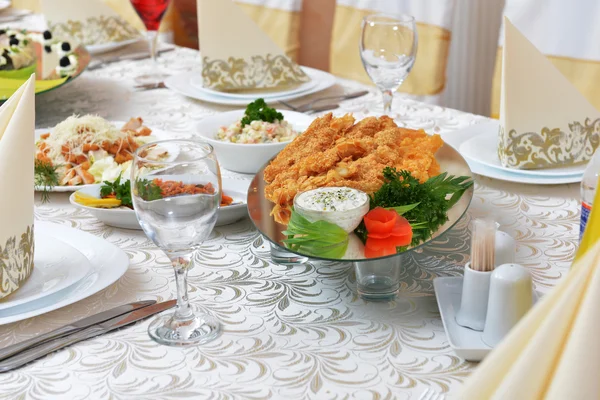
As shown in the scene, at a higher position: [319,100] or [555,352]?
[555,352]

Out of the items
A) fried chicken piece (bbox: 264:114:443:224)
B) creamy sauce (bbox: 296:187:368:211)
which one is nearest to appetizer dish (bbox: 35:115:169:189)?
fried chicken piece (bbox: 264:114:443:224)

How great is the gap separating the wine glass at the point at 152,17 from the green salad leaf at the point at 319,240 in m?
1.26

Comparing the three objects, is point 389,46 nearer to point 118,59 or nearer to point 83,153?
point 83,153

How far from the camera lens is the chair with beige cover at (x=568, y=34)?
2.27m

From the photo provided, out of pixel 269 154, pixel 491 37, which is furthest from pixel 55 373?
pixel 491 37

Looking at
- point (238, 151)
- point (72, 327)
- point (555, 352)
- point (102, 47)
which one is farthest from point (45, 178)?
point (102, 47)

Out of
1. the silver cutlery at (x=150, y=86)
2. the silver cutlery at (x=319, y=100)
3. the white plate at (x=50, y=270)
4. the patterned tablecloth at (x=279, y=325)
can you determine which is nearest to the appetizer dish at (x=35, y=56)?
the silver cutlery at (x=150, y=86)

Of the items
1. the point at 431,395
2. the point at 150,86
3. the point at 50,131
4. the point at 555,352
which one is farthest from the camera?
the point at 150,86

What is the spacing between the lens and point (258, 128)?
1449 millimetres

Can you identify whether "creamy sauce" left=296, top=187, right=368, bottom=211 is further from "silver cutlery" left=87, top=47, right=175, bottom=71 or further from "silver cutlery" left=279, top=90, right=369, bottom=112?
"silver cutlery" left=87, top=47, right=175, bottom=71

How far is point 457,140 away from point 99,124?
0.70m

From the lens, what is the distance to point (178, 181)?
840mm

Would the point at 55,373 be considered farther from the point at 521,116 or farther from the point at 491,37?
the point at 491,37

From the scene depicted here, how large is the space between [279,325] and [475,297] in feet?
0.76
